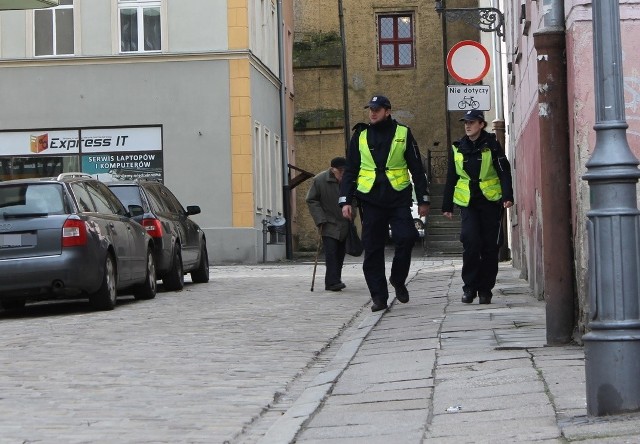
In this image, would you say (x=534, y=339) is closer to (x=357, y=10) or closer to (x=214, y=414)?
(x=214, y=414)

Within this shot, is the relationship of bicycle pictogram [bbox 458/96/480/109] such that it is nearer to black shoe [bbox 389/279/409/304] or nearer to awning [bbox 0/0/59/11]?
black shoe [bbox 389/279/409/304]

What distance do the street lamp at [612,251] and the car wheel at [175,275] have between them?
529 inches

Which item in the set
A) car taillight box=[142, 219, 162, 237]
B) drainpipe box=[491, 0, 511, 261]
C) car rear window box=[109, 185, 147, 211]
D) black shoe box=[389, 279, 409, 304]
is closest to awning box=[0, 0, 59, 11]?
car rear window box=[109, 185, 147, 211]

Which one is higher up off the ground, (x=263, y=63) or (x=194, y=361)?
(x=263, y=63)

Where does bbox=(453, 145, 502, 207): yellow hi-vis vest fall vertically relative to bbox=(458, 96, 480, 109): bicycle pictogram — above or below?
below

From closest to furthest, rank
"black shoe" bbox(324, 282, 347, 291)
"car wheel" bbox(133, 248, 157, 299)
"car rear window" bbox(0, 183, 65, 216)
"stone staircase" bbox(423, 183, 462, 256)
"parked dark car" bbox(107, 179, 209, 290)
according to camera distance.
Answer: "car rear window" bbox(0, 183, 65, 216) < "car wheel" bbox(133, 248, 157, 299) < "black shoe" bbox(324, 282, 347, 291) < "parked dark car" bbox(107, 179, 209, 290) < "stone staircase" bbox(423, 183, 462, 256)

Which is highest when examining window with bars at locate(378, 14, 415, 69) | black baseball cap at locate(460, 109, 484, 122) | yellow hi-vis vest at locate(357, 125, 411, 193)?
window with bars at locate(378, 14, 415, 69)

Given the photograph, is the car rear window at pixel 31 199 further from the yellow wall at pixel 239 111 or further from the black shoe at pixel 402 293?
the yellow wall at pixel 239 111

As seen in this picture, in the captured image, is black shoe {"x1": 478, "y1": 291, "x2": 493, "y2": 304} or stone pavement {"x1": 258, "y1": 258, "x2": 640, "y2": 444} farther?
black shoe {"x1": 478, "y1": 291, "x2": 493, "y2": 304}

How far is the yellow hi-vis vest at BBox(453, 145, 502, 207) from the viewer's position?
1358 cm

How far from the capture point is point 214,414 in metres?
7.64

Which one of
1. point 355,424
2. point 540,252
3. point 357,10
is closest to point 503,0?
point 540,252

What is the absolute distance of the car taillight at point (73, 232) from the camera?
49.9 ft

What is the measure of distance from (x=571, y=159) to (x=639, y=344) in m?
3.51
